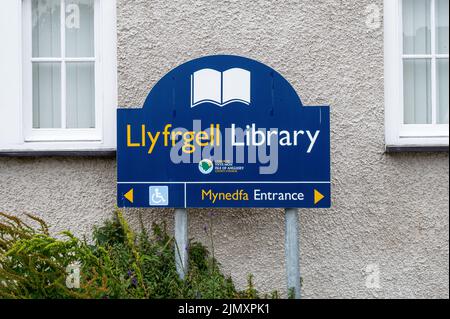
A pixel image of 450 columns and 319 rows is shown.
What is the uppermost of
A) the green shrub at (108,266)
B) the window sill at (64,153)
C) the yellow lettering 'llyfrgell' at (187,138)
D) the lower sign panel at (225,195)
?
the yellow lettering 'llyfrgell' at (187,138)

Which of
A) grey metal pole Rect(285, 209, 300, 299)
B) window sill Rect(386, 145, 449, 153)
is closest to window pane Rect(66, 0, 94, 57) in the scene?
grey metal pole Rect(285, 209, 300, 299)

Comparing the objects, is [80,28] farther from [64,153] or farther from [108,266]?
[108,266]

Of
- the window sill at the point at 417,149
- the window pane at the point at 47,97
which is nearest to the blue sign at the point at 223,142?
the window sill at the point at 417,149

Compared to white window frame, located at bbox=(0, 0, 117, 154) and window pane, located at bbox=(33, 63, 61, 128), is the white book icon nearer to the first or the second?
white window frame, located at bbox=(0, 0, 117, 154)

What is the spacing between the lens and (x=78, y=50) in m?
6.19

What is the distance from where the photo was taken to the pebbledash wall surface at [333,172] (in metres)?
5.88

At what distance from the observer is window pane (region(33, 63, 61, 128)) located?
620 cm

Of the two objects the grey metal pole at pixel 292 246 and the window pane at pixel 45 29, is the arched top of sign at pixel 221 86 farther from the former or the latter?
the window pane at pixel 45 29

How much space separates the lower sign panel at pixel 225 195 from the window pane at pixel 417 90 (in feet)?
3.69

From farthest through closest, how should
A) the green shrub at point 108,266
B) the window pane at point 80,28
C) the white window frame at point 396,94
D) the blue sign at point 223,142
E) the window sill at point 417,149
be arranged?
the window pane at point 80,28 → the white window frame at point 396,94 → the window sill at point 417,149 → the blue sign at point 223,142 → the green shrub at point 108,266

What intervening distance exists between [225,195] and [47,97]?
1807 mm

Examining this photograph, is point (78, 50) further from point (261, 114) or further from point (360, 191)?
point (360, 191)

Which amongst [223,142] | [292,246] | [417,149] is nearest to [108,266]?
[223,142]

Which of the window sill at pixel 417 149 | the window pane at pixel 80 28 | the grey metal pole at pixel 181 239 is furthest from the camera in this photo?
the window pane at pixel 80 28
